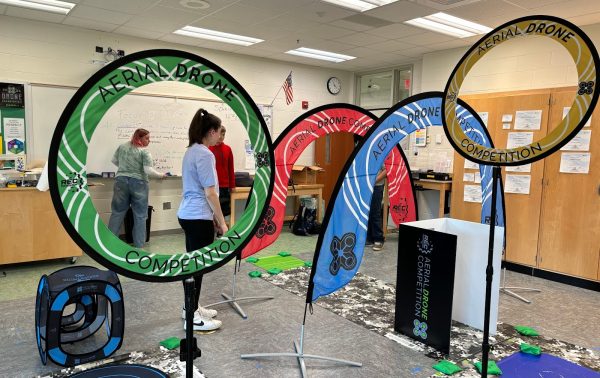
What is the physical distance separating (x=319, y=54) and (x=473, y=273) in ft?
14.7

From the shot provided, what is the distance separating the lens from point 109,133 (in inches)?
226

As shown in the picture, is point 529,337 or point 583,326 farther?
point 583,326

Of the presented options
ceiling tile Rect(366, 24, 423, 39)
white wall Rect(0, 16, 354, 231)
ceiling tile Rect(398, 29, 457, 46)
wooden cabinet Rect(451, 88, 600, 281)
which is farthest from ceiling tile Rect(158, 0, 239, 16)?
wooden cabinet Rect(451, 88, 600, 281)

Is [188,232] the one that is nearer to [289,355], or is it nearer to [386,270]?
[289,355]

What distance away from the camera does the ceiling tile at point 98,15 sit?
463cm

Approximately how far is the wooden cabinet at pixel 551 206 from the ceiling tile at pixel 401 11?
1.29 metres

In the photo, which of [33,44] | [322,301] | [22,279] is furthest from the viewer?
[33,44]

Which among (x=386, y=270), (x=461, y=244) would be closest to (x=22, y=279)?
(x=386, y=270)

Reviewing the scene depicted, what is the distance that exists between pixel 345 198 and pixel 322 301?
4.59 ft

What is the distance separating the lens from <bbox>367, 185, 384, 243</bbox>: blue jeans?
603 centimetres

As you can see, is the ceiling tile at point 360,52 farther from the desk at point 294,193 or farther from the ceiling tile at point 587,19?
the ceiling tile at point 587,19

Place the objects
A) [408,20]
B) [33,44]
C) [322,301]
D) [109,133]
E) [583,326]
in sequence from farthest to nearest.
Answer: [109,133], [33,44], [408,20], [322,301], [583,326]

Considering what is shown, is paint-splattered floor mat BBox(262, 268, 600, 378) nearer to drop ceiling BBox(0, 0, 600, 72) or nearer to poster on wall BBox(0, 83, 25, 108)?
drop ceiling BBox(0, 0, 600, 72)

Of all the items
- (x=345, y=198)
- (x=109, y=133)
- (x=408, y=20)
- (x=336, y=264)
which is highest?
(x=408, y=20)
